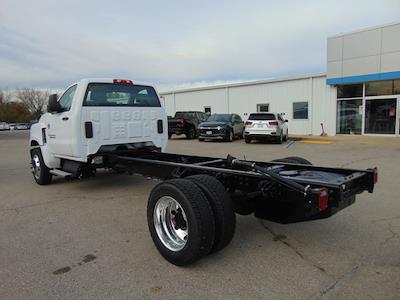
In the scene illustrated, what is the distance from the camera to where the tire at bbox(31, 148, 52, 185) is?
7.46 metres

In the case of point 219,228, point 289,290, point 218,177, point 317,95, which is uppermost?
point 317,95

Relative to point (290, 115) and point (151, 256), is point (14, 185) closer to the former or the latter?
point (151, 256)

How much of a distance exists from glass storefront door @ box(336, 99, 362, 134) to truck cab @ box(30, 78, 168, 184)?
1723cm

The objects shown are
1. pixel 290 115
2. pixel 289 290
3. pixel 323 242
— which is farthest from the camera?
→ pixel 290 115

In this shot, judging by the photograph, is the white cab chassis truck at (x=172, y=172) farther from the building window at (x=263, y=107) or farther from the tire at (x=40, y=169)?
the building window at (x=263, y=107)

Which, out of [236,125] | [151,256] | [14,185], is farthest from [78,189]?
[236,125]

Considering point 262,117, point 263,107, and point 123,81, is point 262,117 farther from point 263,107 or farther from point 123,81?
point 123,81

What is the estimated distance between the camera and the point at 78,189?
7.17 m

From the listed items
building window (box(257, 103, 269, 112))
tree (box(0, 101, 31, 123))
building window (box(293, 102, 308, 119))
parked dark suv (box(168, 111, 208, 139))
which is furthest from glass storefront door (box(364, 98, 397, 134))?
tree (box(0, 101, 31, 123))

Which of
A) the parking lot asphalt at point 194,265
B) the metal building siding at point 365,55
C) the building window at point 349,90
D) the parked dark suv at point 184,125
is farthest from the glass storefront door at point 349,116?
the parking lot asphalt at point 194,265

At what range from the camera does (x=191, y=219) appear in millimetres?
3348

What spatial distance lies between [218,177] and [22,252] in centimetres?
242

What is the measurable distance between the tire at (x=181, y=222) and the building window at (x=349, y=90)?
65.3ft

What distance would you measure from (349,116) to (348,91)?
5.01 ft
